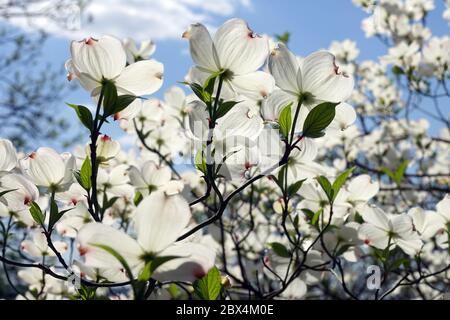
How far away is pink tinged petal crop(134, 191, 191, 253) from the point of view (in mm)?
472

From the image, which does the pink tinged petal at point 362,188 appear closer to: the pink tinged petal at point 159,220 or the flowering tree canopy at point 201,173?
the flowering tree canopy at point 201,173

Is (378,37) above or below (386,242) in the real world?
above

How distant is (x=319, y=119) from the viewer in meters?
0.67

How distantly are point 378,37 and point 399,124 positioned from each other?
487 mm

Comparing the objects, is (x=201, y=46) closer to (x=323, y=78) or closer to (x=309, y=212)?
(x=323, y=78)

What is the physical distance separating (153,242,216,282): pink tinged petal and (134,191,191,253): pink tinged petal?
0.01 m

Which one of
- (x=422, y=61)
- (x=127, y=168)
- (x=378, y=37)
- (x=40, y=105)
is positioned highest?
(x=40, y=105)

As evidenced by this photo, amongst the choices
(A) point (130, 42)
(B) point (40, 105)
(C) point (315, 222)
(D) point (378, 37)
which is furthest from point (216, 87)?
(B) point (40, 105)

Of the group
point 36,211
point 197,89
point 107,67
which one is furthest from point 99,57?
point 36,211

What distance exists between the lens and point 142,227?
473 mm

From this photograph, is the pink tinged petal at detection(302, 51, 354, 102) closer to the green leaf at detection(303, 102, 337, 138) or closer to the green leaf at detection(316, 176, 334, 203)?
the green leaf at detection(303, 102, 337, 138)

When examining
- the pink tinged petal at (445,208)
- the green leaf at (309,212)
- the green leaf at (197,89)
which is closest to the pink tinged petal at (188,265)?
the green leaf at (197,89)

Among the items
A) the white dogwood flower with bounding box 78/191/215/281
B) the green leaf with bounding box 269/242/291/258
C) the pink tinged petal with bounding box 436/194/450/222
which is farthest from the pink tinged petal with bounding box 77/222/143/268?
the pink tinged petal with bounding box 436/194/450/222

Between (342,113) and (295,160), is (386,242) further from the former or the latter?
(342,113)
